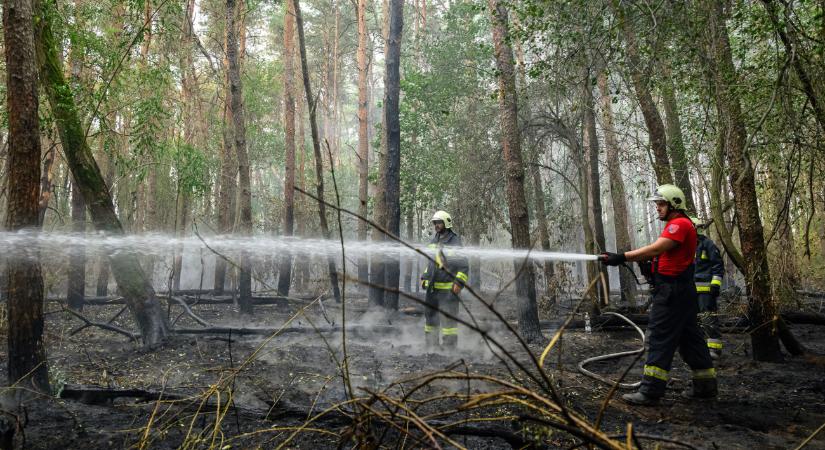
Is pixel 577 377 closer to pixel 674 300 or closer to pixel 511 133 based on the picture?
pixel 674 300

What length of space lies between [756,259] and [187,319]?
10.4 m

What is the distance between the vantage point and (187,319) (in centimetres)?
1141

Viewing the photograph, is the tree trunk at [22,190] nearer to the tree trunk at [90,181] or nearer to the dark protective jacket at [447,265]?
the tree trunk at [90,181]

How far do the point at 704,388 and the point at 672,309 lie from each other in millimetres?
903

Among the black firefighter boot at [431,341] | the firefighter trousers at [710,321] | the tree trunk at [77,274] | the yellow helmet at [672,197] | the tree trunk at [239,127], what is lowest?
the black firefighter boot at [431,341]

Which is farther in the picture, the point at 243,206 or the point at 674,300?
the point at 243,206

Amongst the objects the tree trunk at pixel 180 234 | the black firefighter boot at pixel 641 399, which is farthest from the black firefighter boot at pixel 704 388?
the tree trunk at pixel 180 234

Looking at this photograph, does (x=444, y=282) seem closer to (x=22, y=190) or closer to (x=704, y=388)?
(x=704, y=388)

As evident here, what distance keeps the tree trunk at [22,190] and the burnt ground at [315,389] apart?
52cm

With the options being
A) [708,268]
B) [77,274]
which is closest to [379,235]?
[77,274]

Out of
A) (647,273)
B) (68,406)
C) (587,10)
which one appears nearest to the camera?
(68,406)

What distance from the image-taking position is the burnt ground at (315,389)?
3.90 m

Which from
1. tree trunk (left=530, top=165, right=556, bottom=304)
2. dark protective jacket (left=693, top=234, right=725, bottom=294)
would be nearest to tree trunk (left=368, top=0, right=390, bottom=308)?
tree trunk (left=530, top=165, right=556, bottom=304)

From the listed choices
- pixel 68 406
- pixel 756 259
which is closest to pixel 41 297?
pixel 68 406
